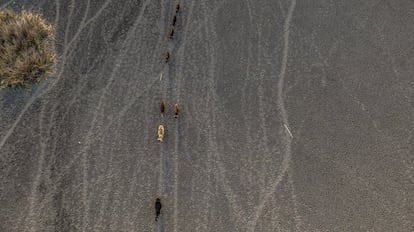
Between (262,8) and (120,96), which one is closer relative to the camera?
(120,96)

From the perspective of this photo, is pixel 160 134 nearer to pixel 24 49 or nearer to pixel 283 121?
pixel 283 121

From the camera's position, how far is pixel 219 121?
8.60m

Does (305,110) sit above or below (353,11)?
below

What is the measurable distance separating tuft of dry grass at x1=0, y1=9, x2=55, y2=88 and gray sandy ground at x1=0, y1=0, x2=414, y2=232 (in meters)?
0.27

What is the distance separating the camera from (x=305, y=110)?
8.80m

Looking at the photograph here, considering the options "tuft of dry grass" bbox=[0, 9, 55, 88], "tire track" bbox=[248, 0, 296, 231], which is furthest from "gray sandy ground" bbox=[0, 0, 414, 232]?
"tuft of dry grass" bbox=[0, 9, 55, 88]

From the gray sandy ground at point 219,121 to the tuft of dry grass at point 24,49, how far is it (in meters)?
0.27

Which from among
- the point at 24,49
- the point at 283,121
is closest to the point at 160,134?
the point at 283,121

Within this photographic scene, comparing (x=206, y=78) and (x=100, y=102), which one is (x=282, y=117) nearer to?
(x=206, y=78)

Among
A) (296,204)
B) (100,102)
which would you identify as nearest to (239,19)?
(100,102)

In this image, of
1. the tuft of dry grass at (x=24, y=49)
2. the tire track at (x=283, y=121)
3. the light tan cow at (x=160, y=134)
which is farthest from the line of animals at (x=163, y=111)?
the tuft of dry grass at (x=24, y=49)

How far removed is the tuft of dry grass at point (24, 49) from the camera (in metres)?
8.95

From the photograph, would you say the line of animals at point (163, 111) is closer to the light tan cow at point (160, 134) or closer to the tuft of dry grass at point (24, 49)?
the light tan cow at point (160, 134)

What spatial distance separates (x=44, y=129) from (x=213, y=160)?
3.05m
